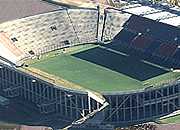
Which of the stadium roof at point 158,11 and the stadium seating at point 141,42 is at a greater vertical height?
the stadium roof at point 158,11

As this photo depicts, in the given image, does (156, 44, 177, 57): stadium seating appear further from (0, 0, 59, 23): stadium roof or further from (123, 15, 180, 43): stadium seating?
(0, 0, 59, 23): stadium roof

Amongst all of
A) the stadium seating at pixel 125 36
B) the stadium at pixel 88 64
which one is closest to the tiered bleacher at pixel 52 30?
the stadium at pixel 88 64

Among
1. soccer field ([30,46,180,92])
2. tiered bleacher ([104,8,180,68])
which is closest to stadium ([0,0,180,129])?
tiered bleacher ([104,8,180,68])

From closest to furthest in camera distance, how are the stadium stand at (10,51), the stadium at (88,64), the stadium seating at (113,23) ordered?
the stadium at (88,64)
the stadium stand at (10,51)
the stadium seating at (113,23)

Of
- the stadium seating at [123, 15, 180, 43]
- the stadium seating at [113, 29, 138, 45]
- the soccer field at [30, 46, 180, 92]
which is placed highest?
the stadium seating at [123, 15, 180, 43]

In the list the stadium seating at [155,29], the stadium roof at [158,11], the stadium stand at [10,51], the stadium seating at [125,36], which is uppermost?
the stadium roof at [158,11]

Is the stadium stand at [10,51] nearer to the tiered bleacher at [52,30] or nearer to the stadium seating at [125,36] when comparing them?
the tiered bleacher at [52,30]
